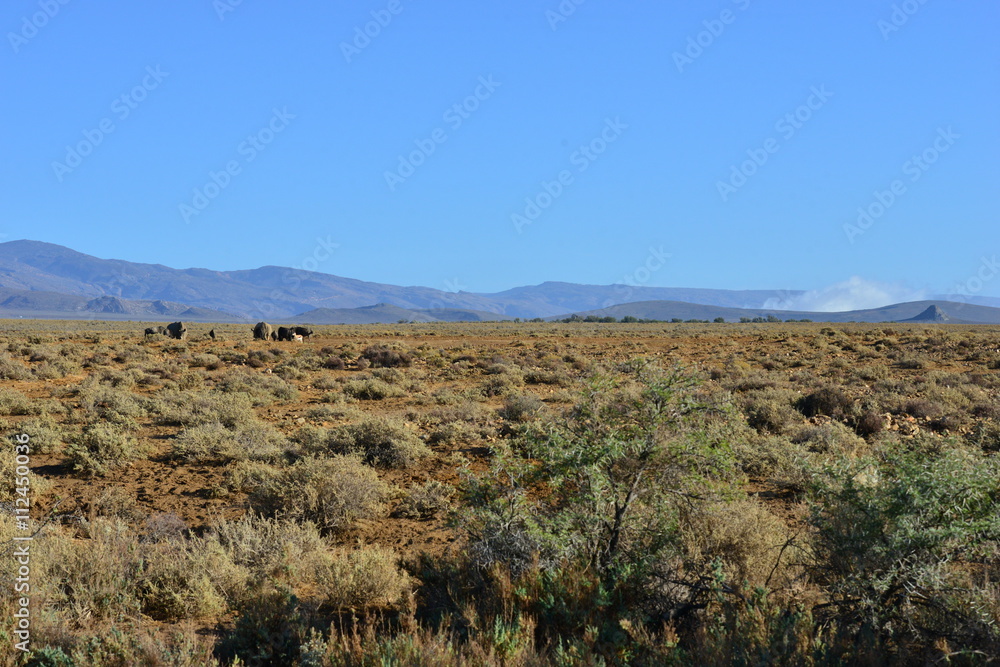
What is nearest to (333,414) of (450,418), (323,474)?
(450,418)

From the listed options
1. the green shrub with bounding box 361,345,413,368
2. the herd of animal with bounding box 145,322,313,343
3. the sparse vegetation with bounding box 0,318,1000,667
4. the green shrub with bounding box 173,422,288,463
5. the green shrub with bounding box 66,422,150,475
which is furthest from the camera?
the herd of animal with bounding box 145,322,313,343

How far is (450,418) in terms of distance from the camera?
12.5 meters

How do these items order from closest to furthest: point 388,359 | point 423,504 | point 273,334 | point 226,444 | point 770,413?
point 423,504
point 226,444
point 770,413
point 388,359
point 273,334

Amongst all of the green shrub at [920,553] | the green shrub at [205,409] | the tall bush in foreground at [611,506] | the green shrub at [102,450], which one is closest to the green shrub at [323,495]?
the tall bush in foreground at [611,506]

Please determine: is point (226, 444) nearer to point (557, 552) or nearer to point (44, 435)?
point (44, 435)

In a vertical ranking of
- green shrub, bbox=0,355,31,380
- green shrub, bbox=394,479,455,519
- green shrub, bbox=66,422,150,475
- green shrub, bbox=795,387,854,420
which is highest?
green shrub, bbox=795,387,854,420

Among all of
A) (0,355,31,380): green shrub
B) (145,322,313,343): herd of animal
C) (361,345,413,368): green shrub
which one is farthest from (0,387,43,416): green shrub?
(145,322,313,343): herd of animal

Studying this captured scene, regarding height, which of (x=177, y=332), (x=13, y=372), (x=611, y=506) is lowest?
(x=13, y=372)

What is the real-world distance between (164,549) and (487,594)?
313cm

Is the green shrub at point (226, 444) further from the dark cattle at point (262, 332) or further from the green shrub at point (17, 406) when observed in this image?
the dark cattle at point (262, 332)

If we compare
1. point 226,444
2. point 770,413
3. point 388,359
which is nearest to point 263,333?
point 388,359

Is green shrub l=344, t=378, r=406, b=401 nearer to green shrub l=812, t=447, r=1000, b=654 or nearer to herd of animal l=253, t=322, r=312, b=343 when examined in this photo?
green shrub l=812, t=447, r=1000, b=654

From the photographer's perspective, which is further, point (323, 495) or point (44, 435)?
point (44, 435)

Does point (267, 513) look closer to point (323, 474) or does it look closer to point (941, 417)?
point (323, 474)
